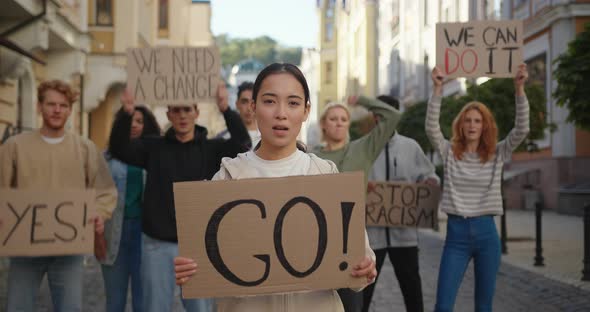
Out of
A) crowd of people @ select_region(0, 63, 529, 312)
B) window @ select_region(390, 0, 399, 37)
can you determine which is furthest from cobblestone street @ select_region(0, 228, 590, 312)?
window @ select_region(390, 0, 399, 37)

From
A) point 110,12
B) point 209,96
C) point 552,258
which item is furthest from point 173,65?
point 110,12

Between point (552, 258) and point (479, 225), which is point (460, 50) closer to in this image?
point (479, 225)

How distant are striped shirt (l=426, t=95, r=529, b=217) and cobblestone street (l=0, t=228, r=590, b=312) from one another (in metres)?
2.30

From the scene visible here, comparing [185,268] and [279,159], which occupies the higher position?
[279,159]

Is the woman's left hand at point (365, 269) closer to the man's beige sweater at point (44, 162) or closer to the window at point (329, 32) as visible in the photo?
the man's beige sweater at point (44, 162)

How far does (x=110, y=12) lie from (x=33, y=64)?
6.00 meters

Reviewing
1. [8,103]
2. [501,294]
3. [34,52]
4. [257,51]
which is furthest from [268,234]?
[257,51]

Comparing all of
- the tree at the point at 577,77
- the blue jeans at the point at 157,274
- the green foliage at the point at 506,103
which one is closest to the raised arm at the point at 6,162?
the blue jeans at the point at 157,274

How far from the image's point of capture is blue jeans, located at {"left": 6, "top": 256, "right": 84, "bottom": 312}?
183 inches

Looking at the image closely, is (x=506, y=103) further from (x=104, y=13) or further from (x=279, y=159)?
(x=279, y=159)

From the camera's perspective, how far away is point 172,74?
21.2 ft

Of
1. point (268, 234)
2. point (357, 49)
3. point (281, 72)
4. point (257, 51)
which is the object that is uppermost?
point (257, 51)

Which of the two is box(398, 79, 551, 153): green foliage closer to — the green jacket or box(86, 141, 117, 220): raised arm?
the green jacket

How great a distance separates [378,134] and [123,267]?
2.28 meters
